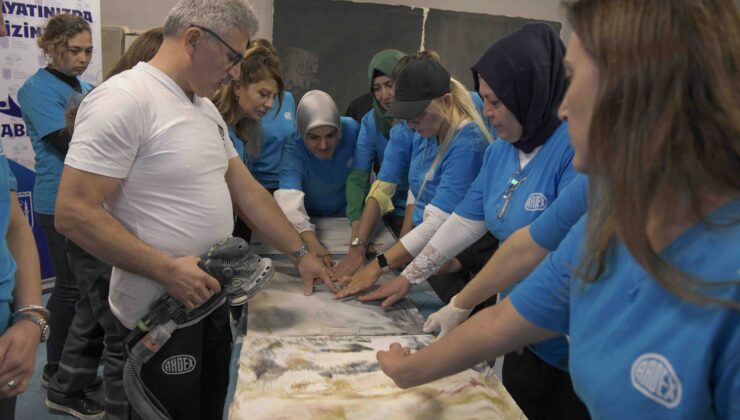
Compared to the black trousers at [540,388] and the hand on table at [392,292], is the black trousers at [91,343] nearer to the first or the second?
the hand on table at [392,292]

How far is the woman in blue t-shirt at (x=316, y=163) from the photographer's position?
261cm

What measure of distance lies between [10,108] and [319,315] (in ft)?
9.02

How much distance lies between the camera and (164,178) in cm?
138

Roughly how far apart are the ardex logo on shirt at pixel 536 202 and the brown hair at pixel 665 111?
0.75 m

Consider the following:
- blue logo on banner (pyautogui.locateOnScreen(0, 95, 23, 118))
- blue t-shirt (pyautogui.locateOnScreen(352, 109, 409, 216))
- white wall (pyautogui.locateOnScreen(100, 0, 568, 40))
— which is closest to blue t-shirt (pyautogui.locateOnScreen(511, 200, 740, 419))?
blue t-shirt (pyautogui.locateOnScreen(352, 109, 409, 216))

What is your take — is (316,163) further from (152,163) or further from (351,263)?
(152,163)

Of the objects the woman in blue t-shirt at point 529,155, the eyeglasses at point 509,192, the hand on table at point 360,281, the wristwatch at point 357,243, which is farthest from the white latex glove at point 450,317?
the wristwatch at point 357,243

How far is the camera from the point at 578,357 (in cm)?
78

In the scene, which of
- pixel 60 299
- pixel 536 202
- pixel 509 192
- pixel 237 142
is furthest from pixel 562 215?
pixel 60 299

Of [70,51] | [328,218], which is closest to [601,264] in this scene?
[328,218]

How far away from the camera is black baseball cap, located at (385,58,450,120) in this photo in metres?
2.07

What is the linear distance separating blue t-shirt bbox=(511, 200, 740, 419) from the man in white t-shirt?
3.19ft

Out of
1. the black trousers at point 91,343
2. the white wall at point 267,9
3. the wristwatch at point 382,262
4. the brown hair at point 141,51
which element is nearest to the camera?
the black trousers at point 91,343

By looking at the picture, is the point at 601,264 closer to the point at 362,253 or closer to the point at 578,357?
the point at 578,357
